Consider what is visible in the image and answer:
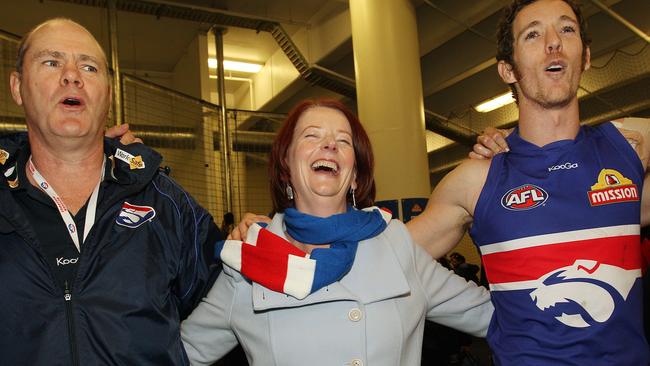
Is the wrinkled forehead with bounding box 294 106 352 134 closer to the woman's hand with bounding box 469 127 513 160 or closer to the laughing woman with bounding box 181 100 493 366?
the laughing woman with bounding box 181 100 493 366

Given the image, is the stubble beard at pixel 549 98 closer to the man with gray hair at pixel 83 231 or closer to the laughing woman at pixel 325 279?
the laughing woman at pixel 325 279

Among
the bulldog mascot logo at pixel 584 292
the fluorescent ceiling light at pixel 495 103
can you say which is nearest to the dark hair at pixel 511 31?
the bulldog mascot logo at pixel 584 292

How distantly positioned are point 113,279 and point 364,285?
2.85 ft

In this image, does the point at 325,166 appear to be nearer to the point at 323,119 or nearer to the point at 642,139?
the point at 323,119

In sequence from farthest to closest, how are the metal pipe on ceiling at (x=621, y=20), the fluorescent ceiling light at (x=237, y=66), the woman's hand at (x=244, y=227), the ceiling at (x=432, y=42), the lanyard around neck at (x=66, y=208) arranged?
the fluorescent ceiling light at (x=237, y=66), the ceiling at (x=432, y=42), the metal pipe on ceiling at (x=621, y=20), the woman's hand at (x=244, y=227), the lanyard around neck at (x=66, y=208)

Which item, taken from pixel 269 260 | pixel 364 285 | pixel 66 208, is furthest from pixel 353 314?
pixel 66 208

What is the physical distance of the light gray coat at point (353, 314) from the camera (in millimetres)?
1980

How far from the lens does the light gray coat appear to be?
78.0 inches

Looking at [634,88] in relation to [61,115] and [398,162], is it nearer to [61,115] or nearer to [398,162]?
[398,162]

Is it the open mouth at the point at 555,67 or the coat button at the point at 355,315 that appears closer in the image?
the coat button at the point at 355,315

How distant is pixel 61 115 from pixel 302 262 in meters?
1.01

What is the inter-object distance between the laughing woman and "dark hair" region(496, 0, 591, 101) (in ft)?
2.46

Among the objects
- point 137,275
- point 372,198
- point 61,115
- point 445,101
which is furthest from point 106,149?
point 445,101

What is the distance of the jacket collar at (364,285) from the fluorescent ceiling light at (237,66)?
31.8 ft
